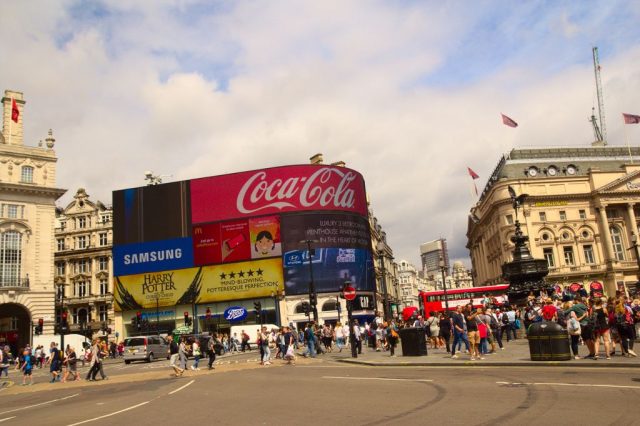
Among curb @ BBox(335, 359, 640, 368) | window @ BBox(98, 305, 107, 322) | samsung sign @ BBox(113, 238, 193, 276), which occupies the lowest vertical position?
curb @ BBox(335, 359, 640, 368)

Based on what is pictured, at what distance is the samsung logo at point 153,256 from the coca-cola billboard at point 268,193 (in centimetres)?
450

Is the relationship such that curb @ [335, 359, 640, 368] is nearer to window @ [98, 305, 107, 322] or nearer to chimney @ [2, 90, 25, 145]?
chimney @ [2, 90, 25, 145]

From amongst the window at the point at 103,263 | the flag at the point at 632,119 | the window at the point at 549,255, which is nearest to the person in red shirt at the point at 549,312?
the flag at the point at 632,119

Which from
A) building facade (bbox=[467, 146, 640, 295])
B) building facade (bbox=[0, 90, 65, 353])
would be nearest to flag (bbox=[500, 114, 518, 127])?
building facade (bbox=[467, 146, 640, 295])

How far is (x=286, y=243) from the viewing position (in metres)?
65.1

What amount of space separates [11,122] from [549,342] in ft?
189

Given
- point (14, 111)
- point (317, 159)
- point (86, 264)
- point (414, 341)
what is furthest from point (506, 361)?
point (86, 264)

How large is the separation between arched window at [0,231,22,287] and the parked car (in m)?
22.9

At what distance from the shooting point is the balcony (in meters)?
52.7

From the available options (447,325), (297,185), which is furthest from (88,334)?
(447,325)

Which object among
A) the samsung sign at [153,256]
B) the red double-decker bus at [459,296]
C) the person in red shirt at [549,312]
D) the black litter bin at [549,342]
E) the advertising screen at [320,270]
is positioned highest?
the samsung sign at [153,256]

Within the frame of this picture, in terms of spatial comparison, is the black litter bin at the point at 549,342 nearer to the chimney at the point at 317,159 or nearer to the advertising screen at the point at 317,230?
the advertising screen at the point at 317,230

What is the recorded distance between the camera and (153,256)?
224ft

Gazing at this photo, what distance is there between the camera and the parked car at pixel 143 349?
36.9m
